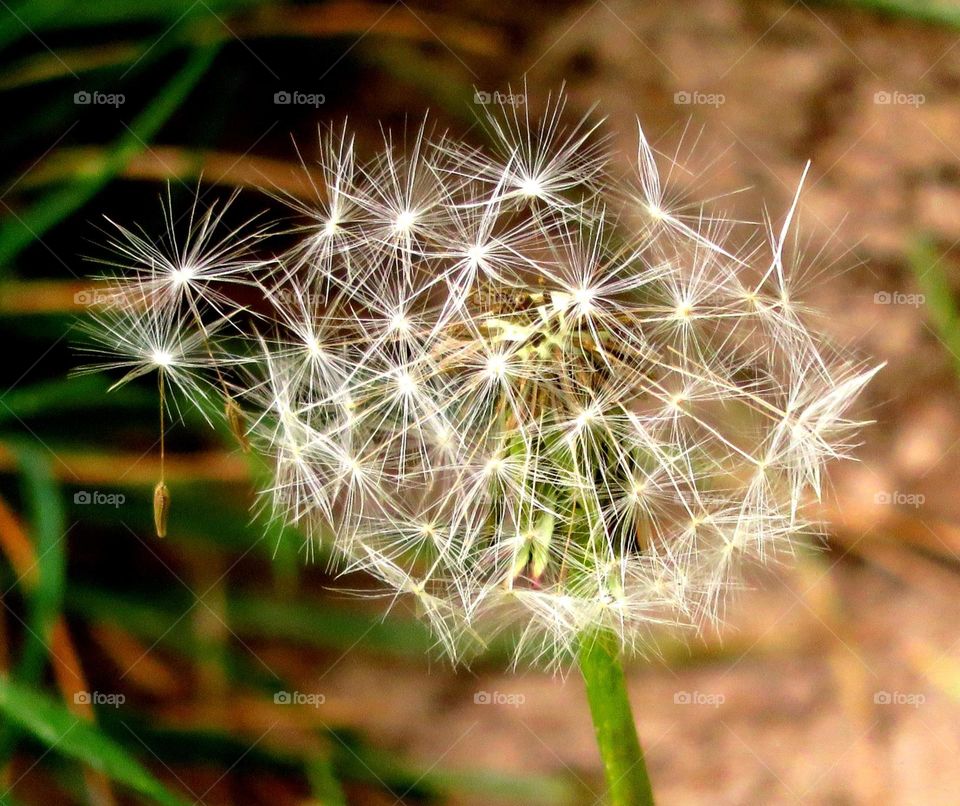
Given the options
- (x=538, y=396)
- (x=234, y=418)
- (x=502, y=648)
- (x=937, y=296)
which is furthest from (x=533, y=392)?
(x=937, y=296)

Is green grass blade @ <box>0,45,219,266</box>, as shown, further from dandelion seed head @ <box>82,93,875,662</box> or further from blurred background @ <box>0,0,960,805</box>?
dandelion seed head @ <box>82,93,875,662</box>

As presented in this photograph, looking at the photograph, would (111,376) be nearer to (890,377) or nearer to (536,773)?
(536,773)

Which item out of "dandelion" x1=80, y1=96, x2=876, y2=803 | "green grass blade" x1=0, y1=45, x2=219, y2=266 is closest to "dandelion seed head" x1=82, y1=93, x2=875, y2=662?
"dandelion" x1=80, y1=96, x2=876, y2=803

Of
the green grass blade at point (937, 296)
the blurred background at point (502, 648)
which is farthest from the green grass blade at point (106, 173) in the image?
the green grass blade at point (937, 296)

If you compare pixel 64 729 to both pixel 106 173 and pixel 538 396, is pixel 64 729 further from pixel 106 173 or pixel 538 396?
pixel 538 396

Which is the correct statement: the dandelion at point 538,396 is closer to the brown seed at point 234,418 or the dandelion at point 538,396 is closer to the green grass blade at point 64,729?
the brown seed at point 234,418
